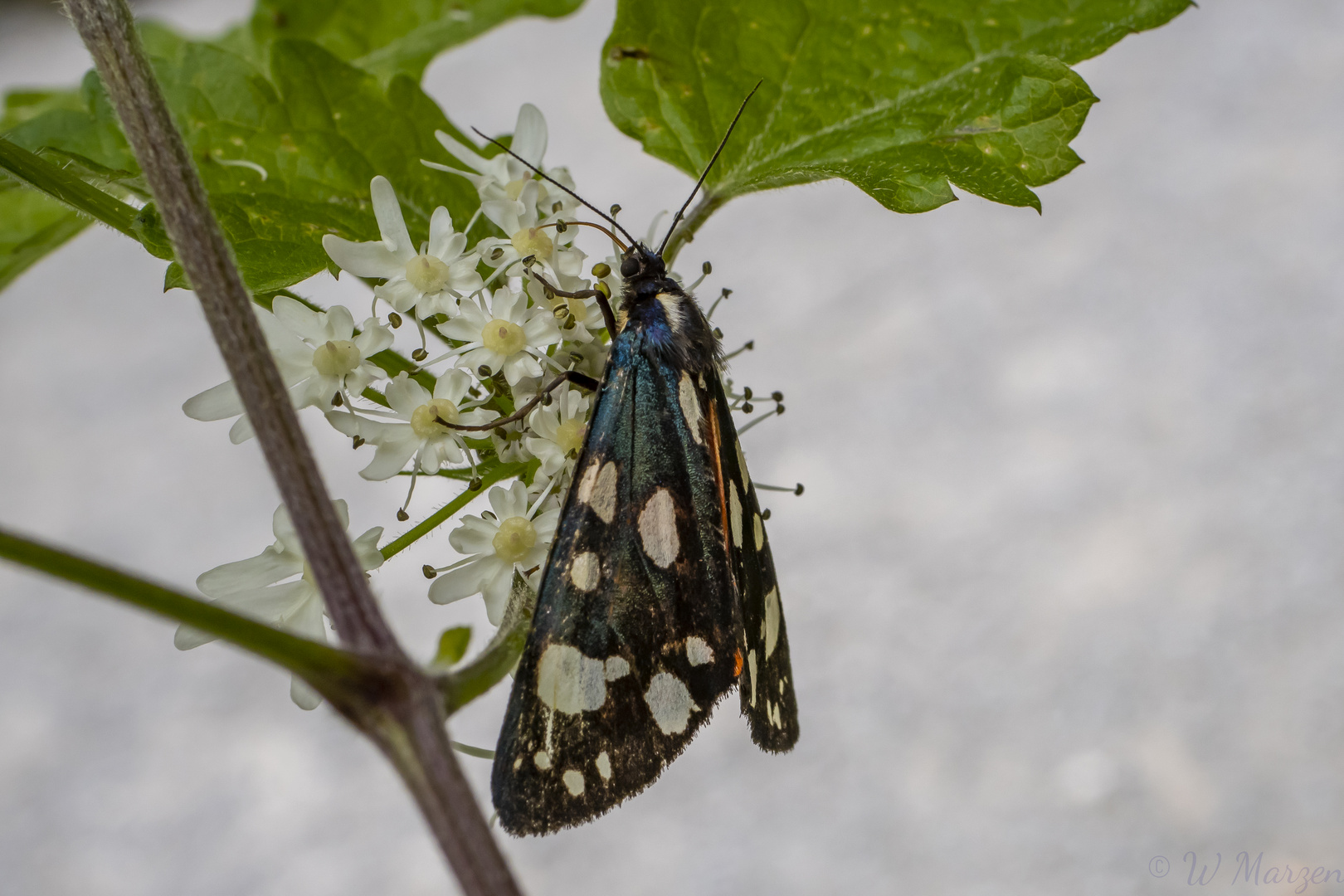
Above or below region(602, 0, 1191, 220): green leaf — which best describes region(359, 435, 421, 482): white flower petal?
below

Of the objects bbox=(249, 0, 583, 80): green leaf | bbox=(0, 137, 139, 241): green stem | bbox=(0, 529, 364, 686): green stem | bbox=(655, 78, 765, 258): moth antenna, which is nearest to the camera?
bbox=(0, 529, 364, 686): green stem

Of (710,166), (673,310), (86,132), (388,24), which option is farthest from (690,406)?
(388,24)

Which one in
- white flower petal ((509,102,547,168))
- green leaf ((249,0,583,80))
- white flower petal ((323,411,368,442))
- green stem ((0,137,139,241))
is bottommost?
white flower petal ((323,411,368,442))

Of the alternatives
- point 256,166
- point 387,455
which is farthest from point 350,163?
point 387,455

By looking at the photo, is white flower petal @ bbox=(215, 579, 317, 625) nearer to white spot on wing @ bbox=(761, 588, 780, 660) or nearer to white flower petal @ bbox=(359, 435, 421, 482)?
white flower petal @ bbox=(359, 435, 421, 482)

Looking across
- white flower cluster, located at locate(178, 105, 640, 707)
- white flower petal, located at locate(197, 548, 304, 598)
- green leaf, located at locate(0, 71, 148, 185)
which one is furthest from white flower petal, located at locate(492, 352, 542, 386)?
green leaf, located at locate(0, 71, 148, 185)

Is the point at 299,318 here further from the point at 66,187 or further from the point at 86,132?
the point at 86,132

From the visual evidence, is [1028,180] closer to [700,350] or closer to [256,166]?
[700,350]
